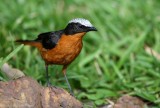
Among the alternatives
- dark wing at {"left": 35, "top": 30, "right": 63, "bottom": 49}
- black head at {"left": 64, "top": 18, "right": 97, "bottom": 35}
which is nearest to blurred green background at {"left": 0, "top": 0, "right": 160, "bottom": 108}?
dark wing at {"left": 35, "top": 30, "right": 63, "bottom": 49}

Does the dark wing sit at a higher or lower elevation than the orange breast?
higher

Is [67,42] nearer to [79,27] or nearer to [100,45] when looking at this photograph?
[79,27]

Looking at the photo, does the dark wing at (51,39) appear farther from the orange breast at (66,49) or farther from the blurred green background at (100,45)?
the blurred green background at (100,45)

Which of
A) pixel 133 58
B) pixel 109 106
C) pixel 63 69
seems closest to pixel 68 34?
pixel 63 69

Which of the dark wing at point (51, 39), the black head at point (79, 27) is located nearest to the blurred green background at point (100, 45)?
the dark wing at point (51, 39)

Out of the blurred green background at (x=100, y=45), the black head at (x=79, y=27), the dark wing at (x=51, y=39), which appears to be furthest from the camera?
the blurred green background at (x=100, y=45)

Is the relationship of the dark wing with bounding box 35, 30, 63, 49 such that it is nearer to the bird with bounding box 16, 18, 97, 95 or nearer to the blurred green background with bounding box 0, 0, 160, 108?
the bird with bounding box 16, 18, 97, 95
